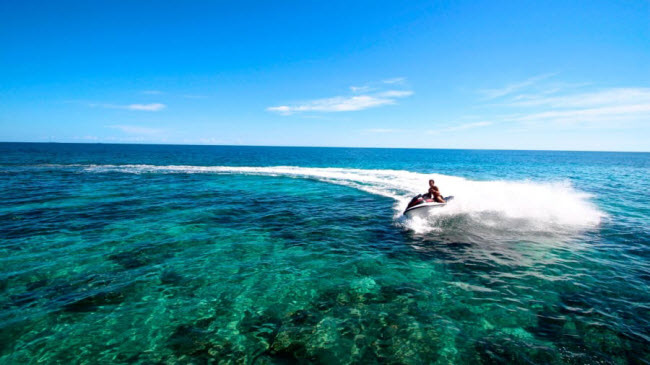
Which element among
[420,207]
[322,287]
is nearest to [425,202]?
[420,207]

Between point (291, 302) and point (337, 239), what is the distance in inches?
240

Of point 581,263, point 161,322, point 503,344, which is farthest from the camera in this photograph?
point 581,263

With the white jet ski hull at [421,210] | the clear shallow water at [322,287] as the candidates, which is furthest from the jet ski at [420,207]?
the clear shallow water at [322,287]

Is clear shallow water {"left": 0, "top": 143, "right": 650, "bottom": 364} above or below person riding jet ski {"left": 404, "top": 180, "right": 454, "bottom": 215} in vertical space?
below

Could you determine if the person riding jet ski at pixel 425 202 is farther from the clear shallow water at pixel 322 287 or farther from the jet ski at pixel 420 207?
the clear shallow water at pixel 322 287

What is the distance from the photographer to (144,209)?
20.1 m

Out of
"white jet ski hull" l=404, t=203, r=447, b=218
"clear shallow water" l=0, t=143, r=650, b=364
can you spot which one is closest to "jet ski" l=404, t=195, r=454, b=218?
"white jet ski hull" l=404, t=203, r=447, b=218

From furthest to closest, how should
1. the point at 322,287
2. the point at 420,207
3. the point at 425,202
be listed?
the point at 425,202 → the point at 420,207 → the point at 322,287

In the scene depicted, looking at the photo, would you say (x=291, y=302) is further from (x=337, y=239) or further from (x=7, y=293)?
(x=7, y=293)

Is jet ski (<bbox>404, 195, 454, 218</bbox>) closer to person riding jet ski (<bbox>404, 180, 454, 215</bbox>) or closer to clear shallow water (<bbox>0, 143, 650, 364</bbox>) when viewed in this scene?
person riding jet ski (<bbox>404, 180, 454, 215</bbox>)

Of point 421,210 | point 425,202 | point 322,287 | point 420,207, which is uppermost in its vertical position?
point 425,202

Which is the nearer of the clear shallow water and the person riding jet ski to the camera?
the clear shallow water

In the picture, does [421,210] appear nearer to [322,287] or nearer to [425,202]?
[425,202]

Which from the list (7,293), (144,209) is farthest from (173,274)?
(144,209)
